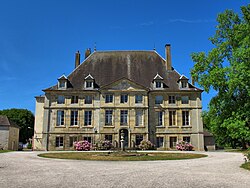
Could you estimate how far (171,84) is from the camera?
3091 cm

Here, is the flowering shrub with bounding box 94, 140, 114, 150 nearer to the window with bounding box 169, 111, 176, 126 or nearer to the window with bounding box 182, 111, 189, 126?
the window with bounding box 169, 111, 176, 126

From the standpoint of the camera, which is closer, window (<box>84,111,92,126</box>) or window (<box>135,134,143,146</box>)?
window (<box>135,134,143,146</box>)

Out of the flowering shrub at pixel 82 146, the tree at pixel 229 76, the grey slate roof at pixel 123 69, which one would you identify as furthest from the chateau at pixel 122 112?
the tree at pixel 229 76

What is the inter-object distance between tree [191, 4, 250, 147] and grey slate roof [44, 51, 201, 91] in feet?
43.4

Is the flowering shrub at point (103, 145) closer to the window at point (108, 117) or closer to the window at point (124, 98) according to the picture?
the window at point (108, 117)

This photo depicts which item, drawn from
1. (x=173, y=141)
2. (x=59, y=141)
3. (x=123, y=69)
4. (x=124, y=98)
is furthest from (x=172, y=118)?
(x=59, y=141)

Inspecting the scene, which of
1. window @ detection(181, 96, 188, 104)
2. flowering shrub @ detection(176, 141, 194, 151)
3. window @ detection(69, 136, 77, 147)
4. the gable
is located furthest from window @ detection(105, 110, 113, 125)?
window @ detection(181, 96, 188, 104)

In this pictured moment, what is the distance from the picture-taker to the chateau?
29234mm

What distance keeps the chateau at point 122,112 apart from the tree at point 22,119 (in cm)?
1951

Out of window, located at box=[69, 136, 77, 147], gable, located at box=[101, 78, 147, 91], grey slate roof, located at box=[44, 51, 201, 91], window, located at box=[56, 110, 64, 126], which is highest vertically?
grey slate roof, located at box=[44, 51, 201, 91]

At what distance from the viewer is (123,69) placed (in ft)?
107

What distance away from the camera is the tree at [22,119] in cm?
→ 4817

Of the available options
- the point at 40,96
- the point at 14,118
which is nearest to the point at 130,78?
the point at 40,96

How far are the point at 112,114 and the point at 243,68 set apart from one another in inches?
731
